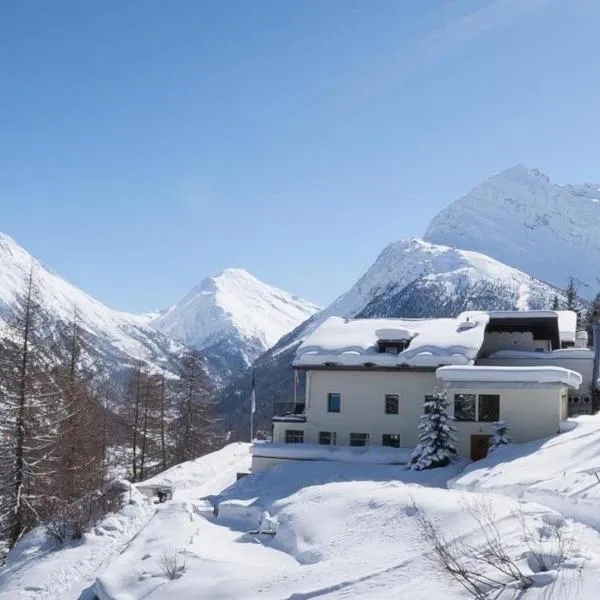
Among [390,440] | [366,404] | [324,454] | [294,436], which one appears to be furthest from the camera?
[294,436]

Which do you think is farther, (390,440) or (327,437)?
(327,437)

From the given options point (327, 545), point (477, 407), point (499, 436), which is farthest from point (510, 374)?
point (327, 545)

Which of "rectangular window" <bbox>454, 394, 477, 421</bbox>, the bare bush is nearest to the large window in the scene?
"rectangular window" <bbox>454, 394, 477, 421</bbox>

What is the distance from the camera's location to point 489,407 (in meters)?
28.4

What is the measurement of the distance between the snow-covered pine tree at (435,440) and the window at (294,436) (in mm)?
6648

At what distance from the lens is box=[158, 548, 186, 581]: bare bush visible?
16109mm

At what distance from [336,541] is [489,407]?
13.5 metres

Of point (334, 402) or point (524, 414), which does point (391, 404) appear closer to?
point (334, 402)

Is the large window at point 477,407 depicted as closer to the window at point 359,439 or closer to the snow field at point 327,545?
the window at point 359,439

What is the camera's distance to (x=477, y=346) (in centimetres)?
3111

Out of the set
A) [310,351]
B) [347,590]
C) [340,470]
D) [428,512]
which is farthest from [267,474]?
[347,590]

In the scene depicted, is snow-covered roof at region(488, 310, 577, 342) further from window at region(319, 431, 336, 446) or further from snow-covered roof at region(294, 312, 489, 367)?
window at region(319, 431, 336, 446)

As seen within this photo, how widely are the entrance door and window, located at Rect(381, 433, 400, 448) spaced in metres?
3.95

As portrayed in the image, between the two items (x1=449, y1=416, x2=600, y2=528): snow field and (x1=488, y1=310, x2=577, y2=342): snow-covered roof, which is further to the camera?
(x1=488, y1=310, x2=577, y2=342): snow-covered roof
